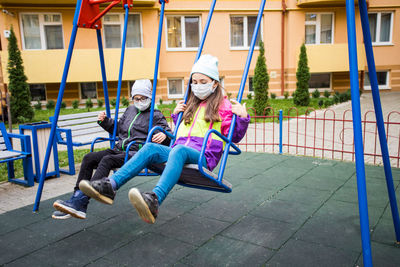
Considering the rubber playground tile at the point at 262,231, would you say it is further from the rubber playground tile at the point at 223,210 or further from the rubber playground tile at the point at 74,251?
the rubber playground tile at the point at 74,251

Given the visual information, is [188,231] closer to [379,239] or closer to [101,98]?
[379,239]

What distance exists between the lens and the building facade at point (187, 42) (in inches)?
505

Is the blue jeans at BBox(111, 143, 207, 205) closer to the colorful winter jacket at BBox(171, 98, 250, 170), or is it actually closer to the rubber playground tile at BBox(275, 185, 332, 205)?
the colorful winter jacket at BBox(171, 98, 250, 170)

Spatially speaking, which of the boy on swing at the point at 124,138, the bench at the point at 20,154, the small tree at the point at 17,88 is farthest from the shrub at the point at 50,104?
the boy on swing at the point at 124,138

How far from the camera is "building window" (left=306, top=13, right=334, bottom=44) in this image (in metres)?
14.9

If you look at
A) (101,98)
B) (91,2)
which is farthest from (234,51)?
(91,2)

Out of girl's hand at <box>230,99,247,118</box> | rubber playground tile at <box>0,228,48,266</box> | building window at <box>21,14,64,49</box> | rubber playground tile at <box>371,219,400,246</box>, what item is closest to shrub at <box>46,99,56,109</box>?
building window at <box>21,14,64,49</box>

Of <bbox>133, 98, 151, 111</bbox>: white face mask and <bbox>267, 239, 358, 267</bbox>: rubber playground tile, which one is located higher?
<bbox>133, 98, 151, 111</bbox>: white face mask

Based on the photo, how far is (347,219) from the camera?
3.31 metres

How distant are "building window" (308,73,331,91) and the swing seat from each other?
13984 mm

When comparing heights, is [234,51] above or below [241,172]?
above

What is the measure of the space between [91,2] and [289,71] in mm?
12095

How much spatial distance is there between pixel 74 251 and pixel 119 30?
40.4ft

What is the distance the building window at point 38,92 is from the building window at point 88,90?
57.4 inches
